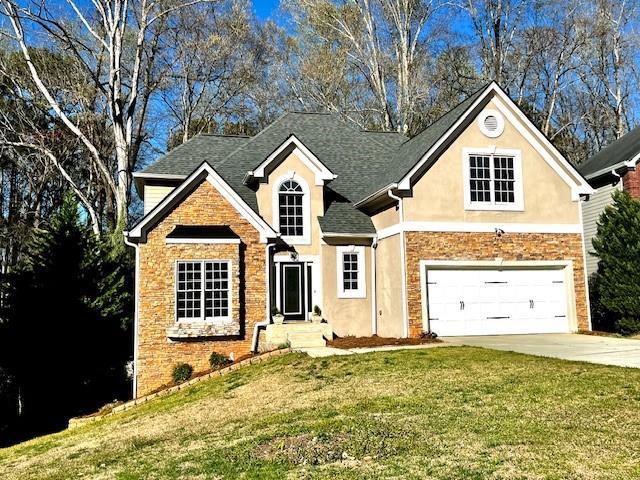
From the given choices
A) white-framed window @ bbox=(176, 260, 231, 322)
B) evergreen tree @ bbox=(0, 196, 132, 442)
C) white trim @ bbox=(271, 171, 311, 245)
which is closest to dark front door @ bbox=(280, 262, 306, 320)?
white trim @ bbox=(271, 171, 311, 245)

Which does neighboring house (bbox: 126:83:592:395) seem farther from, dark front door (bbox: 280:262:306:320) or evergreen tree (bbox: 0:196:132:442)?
evergreen tree (bbox: 0:196:132:442)

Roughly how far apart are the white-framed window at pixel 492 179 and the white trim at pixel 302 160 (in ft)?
14.5

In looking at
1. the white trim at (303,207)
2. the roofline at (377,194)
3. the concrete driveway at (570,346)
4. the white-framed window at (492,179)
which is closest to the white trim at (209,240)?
the white trim at (303,207)

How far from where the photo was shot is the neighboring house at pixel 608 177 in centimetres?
2292

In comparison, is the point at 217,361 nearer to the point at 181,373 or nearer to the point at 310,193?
the point at 181,373

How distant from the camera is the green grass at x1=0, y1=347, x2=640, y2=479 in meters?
6.42

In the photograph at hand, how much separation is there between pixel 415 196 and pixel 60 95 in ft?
65.9

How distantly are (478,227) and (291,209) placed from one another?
598cm

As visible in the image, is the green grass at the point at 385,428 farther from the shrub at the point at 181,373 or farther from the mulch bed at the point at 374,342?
the shrub at the point at 181,373

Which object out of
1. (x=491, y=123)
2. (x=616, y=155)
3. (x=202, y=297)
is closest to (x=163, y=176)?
(x=202, y=297)

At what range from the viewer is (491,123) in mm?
19203

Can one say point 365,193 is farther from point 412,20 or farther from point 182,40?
point 412,20

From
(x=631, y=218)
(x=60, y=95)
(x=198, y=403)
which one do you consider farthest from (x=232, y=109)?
(x=198, y=403)

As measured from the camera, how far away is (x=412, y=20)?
114 feet
